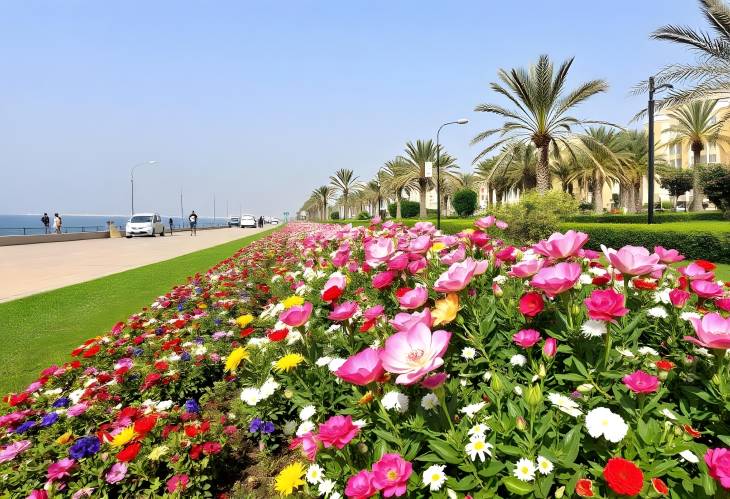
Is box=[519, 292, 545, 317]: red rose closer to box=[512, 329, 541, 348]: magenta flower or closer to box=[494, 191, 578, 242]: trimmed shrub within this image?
box=[512, 329, 541, 348]: magenta flower

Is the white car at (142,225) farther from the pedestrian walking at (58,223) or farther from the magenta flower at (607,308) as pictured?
the magenta flower at (607,308)

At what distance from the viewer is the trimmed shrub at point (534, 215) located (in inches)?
616

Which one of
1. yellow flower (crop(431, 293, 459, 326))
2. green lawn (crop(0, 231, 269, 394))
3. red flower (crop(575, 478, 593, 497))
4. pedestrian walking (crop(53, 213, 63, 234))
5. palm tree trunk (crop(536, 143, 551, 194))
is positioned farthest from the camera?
pedestrian walking (crop(53, 213, 63, 234))

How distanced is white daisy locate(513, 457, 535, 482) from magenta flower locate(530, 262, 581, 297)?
524 millimetres

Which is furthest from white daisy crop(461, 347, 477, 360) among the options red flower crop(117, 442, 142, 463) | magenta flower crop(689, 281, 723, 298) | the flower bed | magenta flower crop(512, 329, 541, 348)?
red flower crop(117, 442, 142, 463)

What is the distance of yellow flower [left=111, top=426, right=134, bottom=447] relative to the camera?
205 cm

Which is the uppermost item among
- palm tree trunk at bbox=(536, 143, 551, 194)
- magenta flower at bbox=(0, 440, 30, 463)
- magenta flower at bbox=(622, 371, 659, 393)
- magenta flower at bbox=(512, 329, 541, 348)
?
palm tree trunk at bbox=(536, 143, 551, 194)

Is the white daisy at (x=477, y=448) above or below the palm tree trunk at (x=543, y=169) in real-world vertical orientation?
below

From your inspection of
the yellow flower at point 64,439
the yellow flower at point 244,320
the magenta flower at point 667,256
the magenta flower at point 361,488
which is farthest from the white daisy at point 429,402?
the yellow flower at point 64,439

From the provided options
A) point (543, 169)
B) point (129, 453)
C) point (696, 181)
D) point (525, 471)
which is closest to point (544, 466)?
point (525, 471)

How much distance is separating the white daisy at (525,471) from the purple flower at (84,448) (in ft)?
6.54

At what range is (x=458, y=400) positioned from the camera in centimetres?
159

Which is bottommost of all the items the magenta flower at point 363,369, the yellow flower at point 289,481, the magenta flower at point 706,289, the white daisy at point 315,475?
the yellow flower at point 289,481

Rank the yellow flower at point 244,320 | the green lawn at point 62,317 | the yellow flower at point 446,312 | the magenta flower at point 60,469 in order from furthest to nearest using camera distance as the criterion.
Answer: the green lawn at point 62,317, the yellow flower at point 244,320, the magenta flower at point 60,469, the yellow flower at point 446,312
